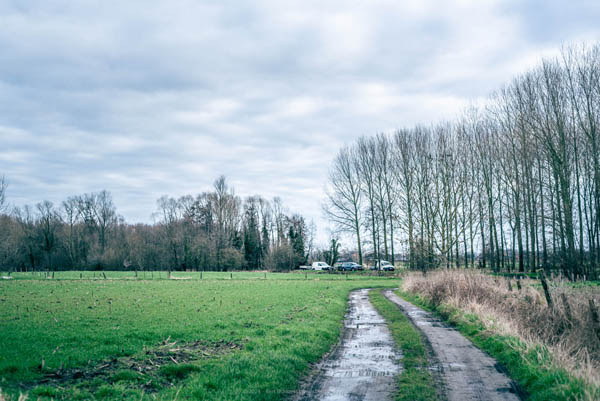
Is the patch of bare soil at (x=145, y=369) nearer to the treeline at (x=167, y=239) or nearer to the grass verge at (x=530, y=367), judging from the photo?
the grass verge at (x=530, y=367)

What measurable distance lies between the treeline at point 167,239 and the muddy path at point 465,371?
218ft

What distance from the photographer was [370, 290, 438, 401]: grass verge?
7852mm

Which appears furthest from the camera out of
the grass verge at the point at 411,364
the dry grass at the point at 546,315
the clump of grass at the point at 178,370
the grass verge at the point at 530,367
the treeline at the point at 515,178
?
the treeline at the point at 515,178

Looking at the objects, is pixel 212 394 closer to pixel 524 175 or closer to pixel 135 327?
pixel 135 327

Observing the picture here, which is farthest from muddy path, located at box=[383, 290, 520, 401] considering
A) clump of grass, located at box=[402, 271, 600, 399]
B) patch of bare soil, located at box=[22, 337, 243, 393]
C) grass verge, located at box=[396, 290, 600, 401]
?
patch of bare soil, located at box=[22, 337, 243, 393]

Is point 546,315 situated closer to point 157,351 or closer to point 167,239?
point 157,351

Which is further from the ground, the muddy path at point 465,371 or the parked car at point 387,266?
the muddy path at point 465,371

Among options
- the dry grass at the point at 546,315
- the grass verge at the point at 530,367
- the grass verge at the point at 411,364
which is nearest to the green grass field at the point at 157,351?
the grass verge at the point at 411,364

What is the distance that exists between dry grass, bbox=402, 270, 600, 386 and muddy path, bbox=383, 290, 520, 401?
44.7 inches

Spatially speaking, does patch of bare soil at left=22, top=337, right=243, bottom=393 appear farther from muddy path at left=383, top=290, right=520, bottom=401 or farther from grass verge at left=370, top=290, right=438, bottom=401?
muddy path at left=383, top=290, right=520, bottom=401

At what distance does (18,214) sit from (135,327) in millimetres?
97020

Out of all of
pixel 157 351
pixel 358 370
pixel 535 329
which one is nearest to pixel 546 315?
pixel 535 329

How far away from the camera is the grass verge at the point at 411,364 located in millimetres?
7852

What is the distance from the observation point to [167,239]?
288 feet
